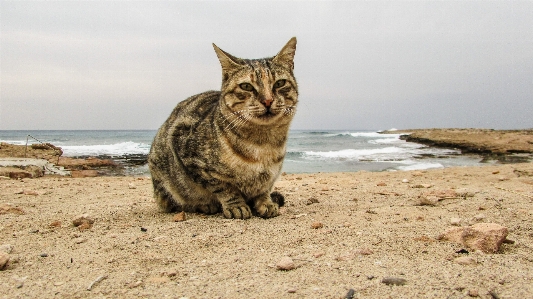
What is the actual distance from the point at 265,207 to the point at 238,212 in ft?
0.84

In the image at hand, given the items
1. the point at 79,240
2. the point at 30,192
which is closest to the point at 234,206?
the point at 79,240

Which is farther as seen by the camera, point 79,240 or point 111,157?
point 111,157

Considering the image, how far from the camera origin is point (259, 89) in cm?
325

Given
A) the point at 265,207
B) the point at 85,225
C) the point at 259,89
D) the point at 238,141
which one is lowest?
the point at 85,225

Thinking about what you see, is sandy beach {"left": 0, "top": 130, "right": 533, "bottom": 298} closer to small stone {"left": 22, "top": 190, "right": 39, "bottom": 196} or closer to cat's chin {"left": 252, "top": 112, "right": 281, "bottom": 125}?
cat's chin {"left": 252, "top": 112, "right": 281, "bottom": 125}

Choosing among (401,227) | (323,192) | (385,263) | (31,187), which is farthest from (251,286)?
(31,187)

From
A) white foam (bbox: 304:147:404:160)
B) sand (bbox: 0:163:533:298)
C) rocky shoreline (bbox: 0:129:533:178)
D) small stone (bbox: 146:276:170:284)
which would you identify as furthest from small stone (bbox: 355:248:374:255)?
white foam (bbox: 304:147:404:160)

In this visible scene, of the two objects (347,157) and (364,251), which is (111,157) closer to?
(347,157)

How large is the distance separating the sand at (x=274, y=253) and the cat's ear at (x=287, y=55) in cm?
141

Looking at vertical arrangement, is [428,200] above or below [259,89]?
below

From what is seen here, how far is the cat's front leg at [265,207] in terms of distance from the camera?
346 cm

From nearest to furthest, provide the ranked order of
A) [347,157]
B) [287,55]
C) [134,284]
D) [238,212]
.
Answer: [134,284] → [238,212] → [287,55] → [347,157]

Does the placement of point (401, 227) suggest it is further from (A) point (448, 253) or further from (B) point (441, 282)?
(B) point (441, 282)

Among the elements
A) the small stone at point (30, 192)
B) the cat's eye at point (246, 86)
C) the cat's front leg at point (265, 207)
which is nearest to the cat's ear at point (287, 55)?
the cat's eye at point (246, 86)
